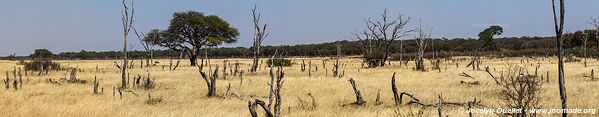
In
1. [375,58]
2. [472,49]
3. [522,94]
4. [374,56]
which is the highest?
[472,49]

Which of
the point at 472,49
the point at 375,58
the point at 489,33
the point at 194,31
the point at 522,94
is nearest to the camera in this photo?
the point at 522,94

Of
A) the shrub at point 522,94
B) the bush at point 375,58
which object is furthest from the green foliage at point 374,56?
the shrub at point 522,94

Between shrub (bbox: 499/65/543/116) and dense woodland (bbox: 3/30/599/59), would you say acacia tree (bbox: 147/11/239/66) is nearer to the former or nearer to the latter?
dense woodland (bbox: 3/30/599/59)

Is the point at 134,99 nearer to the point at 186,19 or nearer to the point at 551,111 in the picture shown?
the point at 551,111

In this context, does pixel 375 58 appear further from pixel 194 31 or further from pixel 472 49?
pixel 472 49

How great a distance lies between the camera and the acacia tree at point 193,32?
153 ft

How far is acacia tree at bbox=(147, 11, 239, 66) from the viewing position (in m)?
46.6

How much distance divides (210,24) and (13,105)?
3655 centimetres

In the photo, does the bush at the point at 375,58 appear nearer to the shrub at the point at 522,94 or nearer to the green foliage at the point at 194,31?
the green foliage at the point at 194,31

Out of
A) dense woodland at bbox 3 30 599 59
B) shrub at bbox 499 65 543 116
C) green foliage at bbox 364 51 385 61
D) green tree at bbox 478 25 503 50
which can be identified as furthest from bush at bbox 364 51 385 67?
green tree at bbox 478 25 503 50

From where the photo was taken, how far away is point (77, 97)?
13484 mm

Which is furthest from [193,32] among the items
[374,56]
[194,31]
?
[374,56]

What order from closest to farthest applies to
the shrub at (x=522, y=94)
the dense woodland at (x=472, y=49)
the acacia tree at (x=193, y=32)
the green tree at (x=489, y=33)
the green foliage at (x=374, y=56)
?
1. the shrub at (x=522, y=94)
2. the green foliage at (x=374, y=56)
3. the acacia tree at (x=193, y=32)
4. the dense woodland at (x=472, y=49)
5. the green tree at (x=489, y=33)

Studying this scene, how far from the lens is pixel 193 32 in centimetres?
4731
